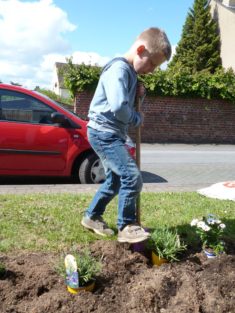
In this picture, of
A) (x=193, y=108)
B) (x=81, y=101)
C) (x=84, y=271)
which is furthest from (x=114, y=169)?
(x=193, y=108)

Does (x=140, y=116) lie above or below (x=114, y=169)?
above

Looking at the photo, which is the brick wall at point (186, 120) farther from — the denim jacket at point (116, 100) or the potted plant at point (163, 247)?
the potted plant at point (163, 247)

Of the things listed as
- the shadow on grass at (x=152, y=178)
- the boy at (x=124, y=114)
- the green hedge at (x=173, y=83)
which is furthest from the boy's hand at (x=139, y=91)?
the green hedge at (x=173, y=83)

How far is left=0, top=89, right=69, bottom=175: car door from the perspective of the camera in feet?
24.0

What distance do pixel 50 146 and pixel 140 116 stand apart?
3.93 meters

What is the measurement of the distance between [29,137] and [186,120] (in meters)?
13.4

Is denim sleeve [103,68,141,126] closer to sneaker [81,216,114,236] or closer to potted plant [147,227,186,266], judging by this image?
potted plant [147,227,186,266]

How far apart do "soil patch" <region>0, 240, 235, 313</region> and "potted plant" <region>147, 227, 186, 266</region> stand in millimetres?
Result: 89

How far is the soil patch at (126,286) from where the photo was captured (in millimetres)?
2863

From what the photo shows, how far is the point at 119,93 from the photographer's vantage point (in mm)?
3439

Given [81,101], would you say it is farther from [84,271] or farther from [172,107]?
[84,271]

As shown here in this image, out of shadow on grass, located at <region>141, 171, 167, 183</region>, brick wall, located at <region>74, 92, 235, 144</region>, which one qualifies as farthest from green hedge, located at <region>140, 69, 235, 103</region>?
shadow on grass, located at <region>141, 171, 167, 183</region>

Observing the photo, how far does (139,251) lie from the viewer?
375 centimetres

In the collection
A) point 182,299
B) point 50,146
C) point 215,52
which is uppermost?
point 215,52
